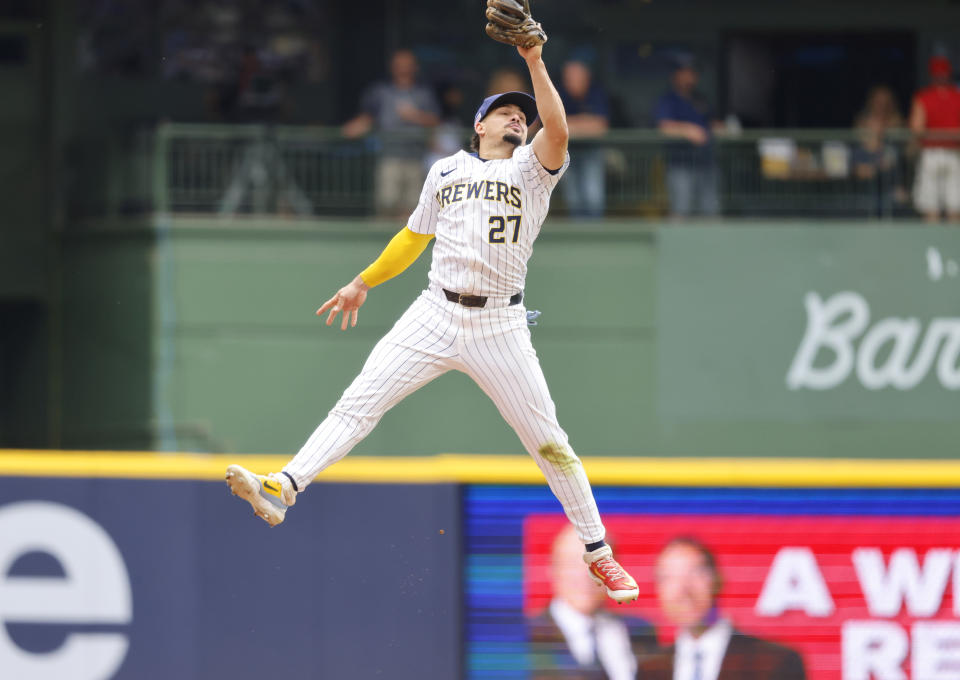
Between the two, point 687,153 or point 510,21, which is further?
point 687,153

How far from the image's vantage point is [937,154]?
13055 millimetres

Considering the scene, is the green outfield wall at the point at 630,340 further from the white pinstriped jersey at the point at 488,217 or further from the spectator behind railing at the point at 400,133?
the white pinstriped jersey at the point at 488,217

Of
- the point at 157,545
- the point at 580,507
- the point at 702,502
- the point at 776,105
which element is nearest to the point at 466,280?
the point at 580,507

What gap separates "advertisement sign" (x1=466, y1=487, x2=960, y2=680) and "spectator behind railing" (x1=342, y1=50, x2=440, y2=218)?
692 centimetres

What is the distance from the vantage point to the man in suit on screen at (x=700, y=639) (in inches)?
253

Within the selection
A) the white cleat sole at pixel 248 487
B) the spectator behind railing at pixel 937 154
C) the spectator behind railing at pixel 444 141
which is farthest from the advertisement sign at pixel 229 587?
the spectator behind railing at pixel 937 154

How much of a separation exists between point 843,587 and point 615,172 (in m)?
7.24

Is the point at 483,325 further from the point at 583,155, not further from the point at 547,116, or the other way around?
the point at 583,155

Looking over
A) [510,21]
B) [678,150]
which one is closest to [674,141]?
[678,150]

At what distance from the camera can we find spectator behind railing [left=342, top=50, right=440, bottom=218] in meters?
12.9

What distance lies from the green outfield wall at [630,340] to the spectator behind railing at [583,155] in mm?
237

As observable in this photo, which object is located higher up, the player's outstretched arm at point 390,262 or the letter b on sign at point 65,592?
the player's outstretched arm at point 390,262

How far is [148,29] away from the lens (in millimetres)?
15453

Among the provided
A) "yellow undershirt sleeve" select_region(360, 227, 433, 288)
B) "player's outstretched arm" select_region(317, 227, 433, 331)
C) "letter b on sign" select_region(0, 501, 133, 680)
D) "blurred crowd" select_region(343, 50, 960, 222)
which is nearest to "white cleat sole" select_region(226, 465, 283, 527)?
"player's outstretched arm" select_region(317, 227, 433, 331)
